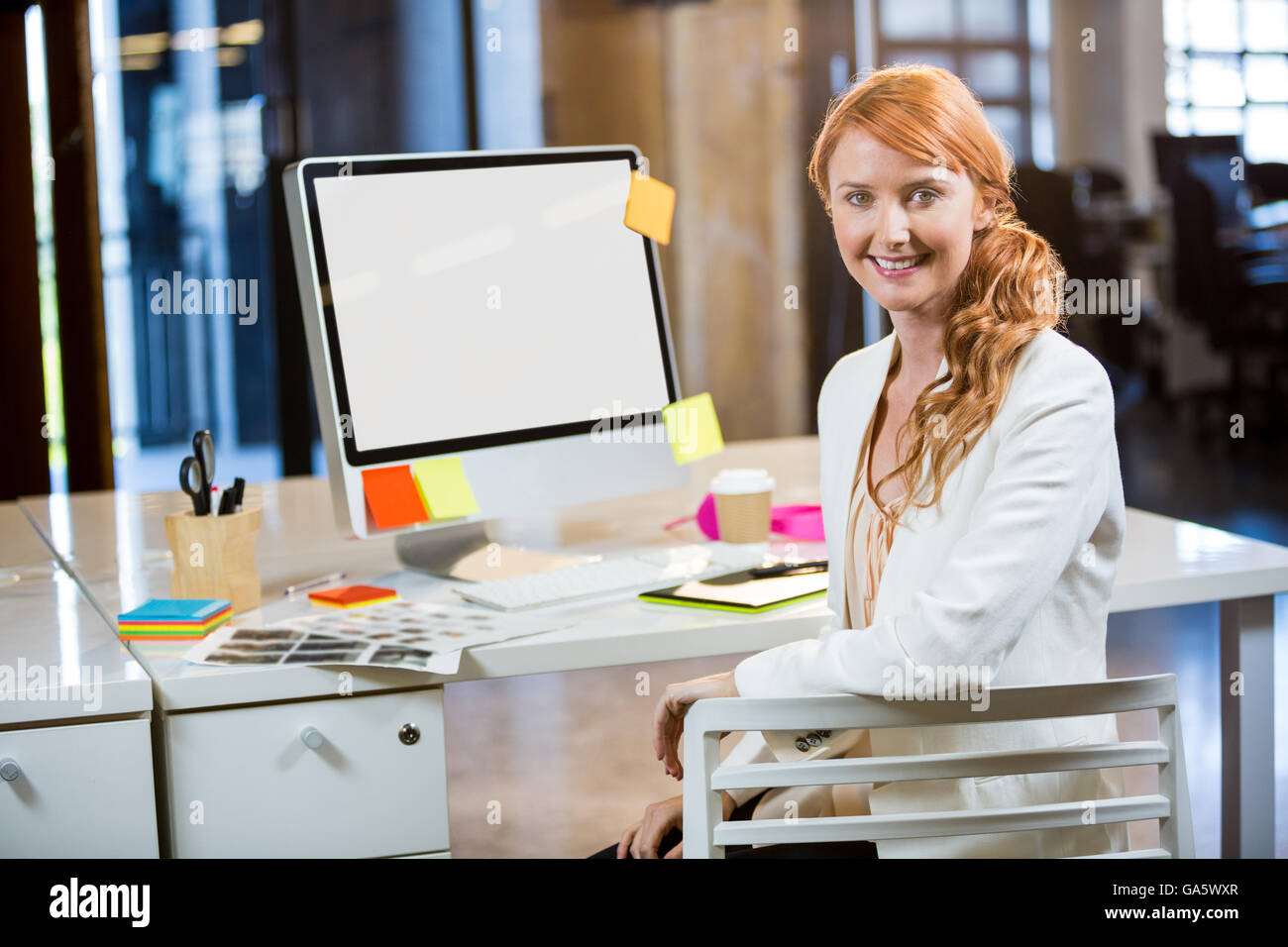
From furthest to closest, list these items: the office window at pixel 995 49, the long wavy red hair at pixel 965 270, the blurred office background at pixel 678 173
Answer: the office window at pixel 995 49 → the blurred office background at pixel 678 173 → the long wavy red hair at pixel 965 270

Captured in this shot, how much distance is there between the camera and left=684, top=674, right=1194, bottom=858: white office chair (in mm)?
1021

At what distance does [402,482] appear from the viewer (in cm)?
150

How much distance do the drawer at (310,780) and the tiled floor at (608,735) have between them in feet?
1.15

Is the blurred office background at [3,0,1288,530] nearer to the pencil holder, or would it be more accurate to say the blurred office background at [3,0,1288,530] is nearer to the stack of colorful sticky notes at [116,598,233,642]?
the pencil holder

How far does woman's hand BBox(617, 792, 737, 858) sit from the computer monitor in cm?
45

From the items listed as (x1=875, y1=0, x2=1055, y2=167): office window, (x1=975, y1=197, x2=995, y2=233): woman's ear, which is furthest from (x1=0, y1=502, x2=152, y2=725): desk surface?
(x1=875, y1=0, x2=1055, y2=167): office window

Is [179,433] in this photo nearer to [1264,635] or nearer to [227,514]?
[227,514]

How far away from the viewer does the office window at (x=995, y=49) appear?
15.5 feet

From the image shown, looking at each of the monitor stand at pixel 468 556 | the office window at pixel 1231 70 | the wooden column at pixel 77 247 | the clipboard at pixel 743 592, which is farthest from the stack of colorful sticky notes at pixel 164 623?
the office window at pixel 1231 70

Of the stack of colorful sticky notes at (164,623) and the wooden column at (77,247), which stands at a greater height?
the wooden column at (77,247)

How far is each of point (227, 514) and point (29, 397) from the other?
325 cm

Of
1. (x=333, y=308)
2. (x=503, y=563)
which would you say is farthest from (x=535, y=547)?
(x=333, y=308)

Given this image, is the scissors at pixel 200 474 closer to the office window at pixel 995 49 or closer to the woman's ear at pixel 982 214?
the woman's ear at pixel 982 214

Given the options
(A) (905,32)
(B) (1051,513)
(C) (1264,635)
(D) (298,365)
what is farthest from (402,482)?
(A) (905,32)
